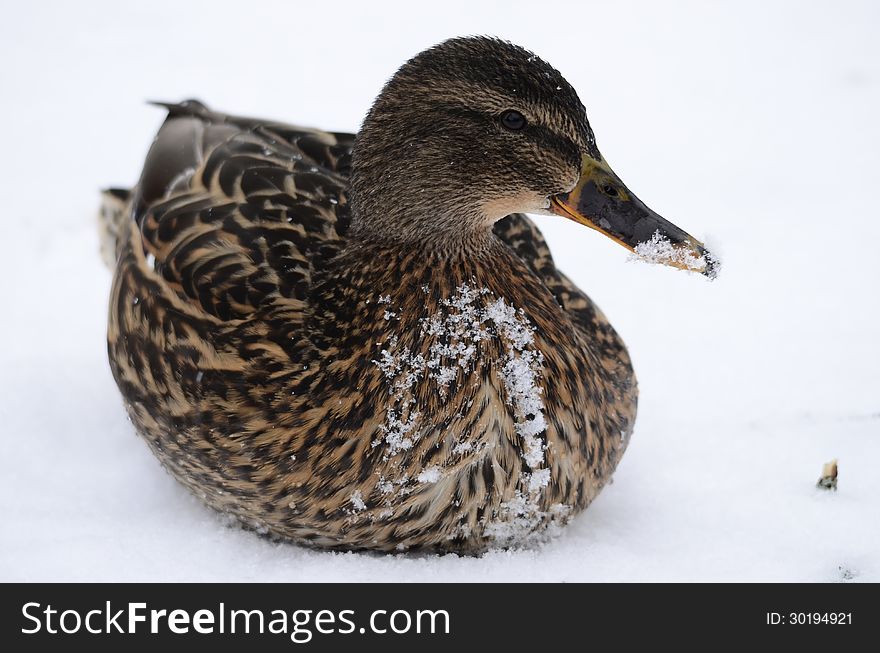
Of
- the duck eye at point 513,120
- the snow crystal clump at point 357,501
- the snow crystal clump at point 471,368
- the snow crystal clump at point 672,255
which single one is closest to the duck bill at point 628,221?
the snow crystal clump at point 672,255

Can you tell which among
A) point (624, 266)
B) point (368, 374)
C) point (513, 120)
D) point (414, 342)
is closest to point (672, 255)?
point (513, 120)

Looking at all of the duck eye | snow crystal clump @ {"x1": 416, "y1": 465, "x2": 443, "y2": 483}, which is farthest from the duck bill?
snow crystal clump @ {"x1": 416, "y1": 465, "x2": 443, "y2": 483}

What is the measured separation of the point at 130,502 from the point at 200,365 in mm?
703

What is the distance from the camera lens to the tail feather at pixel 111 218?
168 inches

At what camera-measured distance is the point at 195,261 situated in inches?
125

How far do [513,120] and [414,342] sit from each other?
0.64m

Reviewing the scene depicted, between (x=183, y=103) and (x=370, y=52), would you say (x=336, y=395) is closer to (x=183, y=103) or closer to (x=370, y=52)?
(x=183, y=103)

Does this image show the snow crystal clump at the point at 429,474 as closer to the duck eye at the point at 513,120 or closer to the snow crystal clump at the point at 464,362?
the snow crystal clump at the point at 464,362

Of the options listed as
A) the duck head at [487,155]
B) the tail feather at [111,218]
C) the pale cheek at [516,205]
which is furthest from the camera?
the tail feather at [111,218]

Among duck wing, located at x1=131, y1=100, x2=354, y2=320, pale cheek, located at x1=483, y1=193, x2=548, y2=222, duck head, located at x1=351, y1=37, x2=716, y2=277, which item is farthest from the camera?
duck wing, located at x1=131, y1=100, x2=354, y2=320

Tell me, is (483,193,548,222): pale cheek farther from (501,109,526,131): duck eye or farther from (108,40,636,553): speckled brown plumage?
(501,109,526,131): duck eye

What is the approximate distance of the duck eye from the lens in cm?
275

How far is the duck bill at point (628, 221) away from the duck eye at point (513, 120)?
0.65ft

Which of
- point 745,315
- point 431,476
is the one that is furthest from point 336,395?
point 745,315
